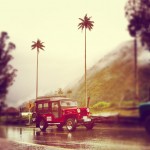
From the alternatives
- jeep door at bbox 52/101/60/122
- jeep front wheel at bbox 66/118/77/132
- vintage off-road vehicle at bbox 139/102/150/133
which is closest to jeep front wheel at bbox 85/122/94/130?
jeep front wheel at bbox 66/118/77/132

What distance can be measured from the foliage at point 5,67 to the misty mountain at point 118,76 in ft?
12.6

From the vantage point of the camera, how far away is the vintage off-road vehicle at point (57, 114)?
14047mm

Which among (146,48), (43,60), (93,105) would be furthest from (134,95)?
(43,60)

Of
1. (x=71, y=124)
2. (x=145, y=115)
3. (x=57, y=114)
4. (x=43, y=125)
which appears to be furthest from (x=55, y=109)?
(x=145, y=115)

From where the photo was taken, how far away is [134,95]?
33.5 feet

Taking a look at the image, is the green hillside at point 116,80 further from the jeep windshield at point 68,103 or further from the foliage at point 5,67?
the foliage at point 5,67

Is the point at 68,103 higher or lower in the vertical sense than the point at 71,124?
higher

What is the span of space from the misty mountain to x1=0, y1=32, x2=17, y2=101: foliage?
151 inches

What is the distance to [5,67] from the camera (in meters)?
15.2

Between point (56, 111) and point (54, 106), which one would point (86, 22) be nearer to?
point (54, 106)

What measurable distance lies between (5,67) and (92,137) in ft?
14.0

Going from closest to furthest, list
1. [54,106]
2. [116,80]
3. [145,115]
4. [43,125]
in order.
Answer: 1. [145,115]
2. [116,80]
3. [43,125]
4. [54,106]

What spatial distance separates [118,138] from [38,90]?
3856 mm

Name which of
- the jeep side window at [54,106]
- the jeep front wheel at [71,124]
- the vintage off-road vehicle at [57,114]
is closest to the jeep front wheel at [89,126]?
the vintage off-road vehicle at [57,114]
